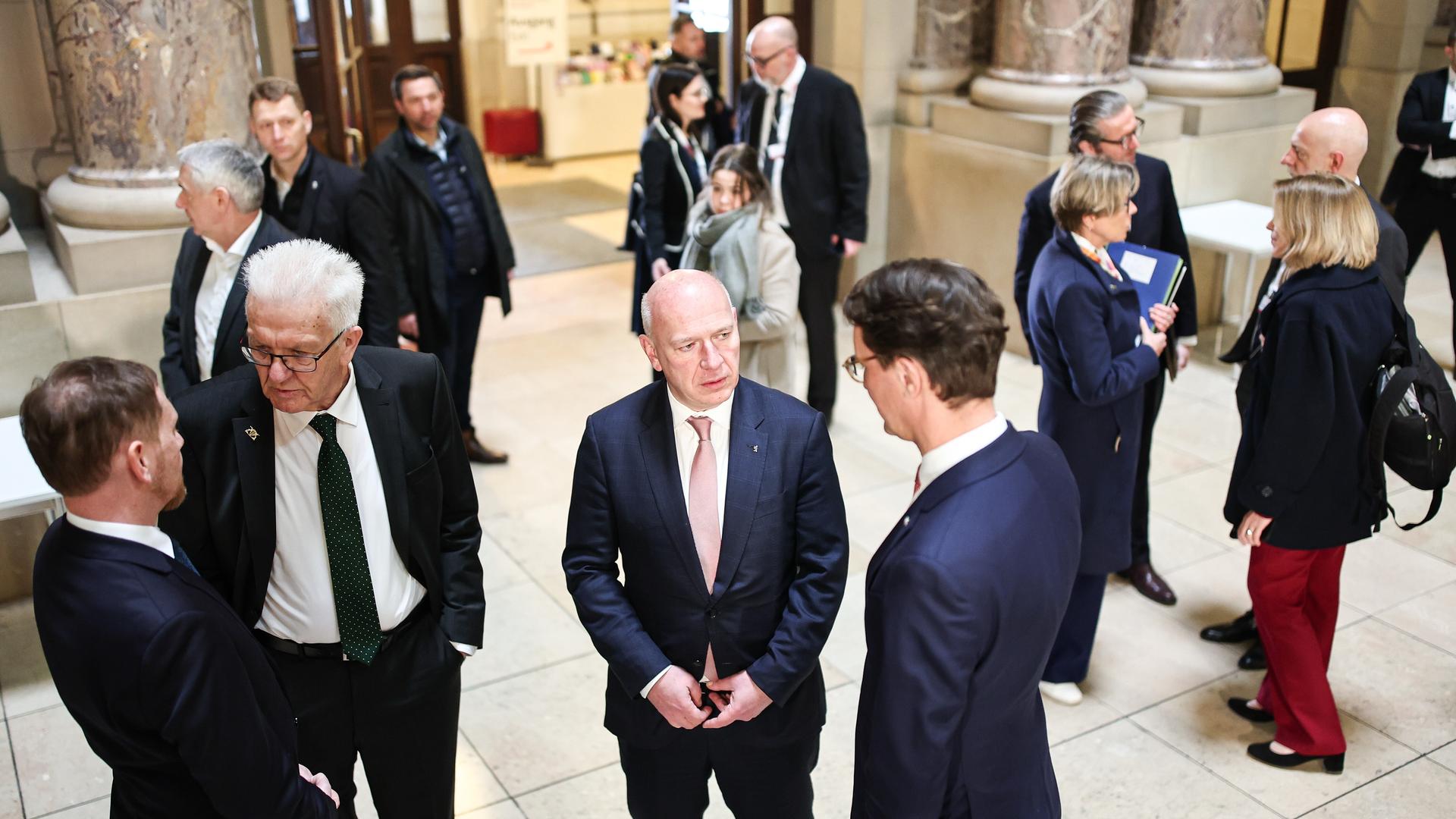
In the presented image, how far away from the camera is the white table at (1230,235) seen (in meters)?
6.71

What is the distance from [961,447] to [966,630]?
30 centimetres

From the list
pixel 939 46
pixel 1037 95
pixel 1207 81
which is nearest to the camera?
pixel 1037 95

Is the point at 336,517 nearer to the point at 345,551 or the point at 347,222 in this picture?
the point at 345,551

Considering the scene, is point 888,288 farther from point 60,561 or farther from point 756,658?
point 60,561

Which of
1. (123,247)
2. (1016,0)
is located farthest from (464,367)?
(1016,0)

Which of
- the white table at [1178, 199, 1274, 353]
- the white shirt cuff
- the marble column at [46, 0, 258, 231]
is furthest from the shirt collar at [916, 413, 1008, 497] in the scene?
the white table at [1178, 199, 1274, 353]

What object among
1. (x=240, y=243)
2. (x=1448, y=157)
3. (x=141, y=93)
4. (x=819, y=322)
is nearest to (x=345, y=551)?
(x=240, y=243)

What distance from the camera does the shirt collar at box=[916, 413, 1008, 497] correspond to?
207 centimetres

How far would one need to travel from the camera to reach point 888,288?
2.05 m

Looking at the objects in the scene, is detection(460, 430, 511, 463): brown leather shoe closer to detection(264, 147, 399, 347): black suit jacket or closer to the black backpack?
detection(264, 147, 399, 347): black suit jacket

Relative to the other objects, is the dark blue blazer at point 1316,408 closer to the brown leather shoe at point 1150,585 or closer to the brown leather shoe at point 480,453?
the brown leather shoe at point 1150,585

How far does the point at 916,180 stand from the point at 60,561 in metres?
6.49

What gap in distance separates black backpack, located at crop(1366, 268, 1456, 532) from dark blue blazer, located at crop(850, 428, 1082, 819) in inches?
66.3

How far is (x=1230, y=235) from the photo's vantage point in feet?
22.4
